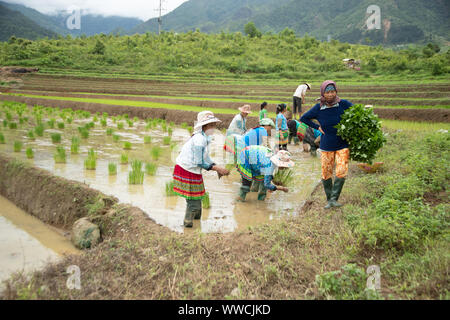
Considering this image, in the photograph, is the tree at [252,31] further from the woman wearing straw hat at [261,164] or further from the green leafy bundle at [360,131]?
the green leafy bundle at [360,131]

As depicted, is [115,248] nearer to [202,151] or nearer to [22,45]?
[202,151]

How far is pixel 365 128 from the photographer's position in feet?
14.2

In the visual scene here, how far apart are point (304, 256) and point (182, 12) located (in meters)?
213

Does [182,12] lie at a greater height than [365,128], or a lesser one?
greater

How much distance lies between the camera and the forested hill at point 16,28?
74938mm

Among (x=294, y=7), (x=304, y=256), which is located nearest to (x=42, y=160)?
(x=304, y=256)

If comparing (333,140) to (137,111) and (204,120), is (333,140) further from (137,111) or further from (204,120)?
(137,111)

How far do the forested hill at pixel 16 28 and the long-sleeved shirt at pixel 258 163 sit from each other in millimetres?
80224

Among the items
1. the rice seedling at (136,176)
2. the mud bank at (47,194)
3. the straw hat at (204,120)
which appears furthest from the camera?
the rice seedling at (136,176)

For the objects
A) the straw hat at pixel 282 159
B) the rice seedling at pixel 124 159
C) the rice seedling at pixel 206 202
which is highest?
the straw hat at pixel 282 159

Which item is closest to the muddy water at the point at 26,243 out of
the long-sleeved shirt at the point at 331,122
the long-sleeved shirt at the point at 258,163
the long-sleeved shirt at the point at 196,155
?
the long-sleeved shirt at the point at 196,155

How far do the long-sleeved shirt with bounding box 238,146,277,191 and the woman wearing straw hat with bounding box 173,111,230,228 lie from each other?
1014mm

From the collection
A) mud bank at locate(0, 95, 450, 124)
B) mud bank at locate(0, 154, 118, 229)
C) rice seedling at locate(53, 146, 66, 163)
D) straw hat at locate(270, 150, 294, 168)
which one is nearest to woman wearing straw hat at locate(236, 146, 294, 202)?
straw hat at locate(270, 150, 294, 168)

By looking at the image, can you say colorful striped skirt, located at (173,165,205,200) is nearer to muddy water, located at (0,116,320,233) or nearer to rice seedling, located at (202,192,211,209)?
muddy water, located at (0,116,320,233)
